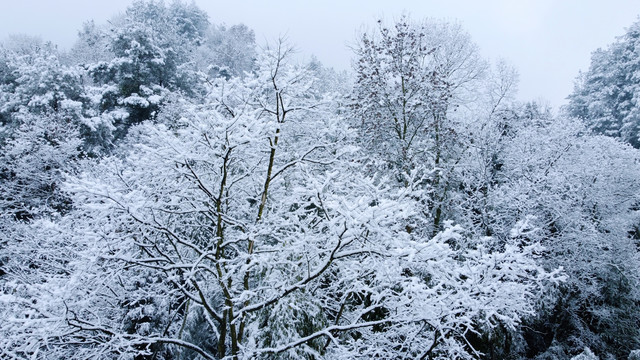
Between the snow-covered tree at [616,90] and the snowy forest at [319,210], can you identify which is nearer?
the snowy forest at [319,210]

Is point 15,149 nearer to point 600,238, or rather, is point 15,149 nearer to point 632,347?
point 600,238

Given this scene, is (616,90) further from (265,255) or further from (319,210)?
(265,255)

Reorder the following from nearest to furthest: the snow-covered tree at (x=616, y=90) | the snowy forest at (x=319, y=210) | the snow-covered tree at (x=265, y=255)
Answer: the snow-covered tree at (x=265, y=255) < the snowy forest at (x=319, y=210) < the snow-covered tree at (x=616, y=90)

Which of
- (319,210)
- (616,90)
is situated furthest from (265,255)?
Result: (616,90)

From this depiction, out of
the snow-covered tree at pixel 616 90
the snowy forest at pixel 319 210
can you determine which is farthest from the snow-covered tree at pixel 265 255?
the snow-covered tree at pixel 616 90

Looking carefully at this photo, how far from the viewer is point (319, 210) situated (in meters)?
5.88

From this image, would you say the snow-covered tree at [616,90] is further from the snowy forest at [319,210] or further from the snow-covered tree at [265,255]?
the snow-covered tree at [265,255]

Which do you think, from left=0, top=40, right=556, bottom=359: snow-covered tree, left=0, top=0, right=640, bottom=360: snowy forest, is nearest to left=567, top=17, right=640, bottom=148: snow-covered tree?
left=0, top=0, right=640, bottom=360: snowy forest

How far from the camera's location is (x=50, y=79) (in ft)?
53.1

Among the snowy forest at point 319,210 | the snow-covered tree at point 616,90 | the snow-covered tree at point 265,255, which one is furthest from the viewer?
the snow-covered tree at point 616,90

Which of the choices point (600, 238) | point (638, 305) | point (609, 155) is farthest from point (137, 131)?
point (638, 305)

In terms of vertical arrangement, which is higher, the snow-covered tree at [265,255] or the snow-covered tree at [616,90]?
the snow-covered tree at [616,90]

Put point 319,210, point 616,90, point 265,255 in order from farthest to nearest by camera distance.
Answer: point 616,90 < point 319,210 < point 265,255

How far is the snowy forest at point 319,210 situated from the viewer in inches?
168
